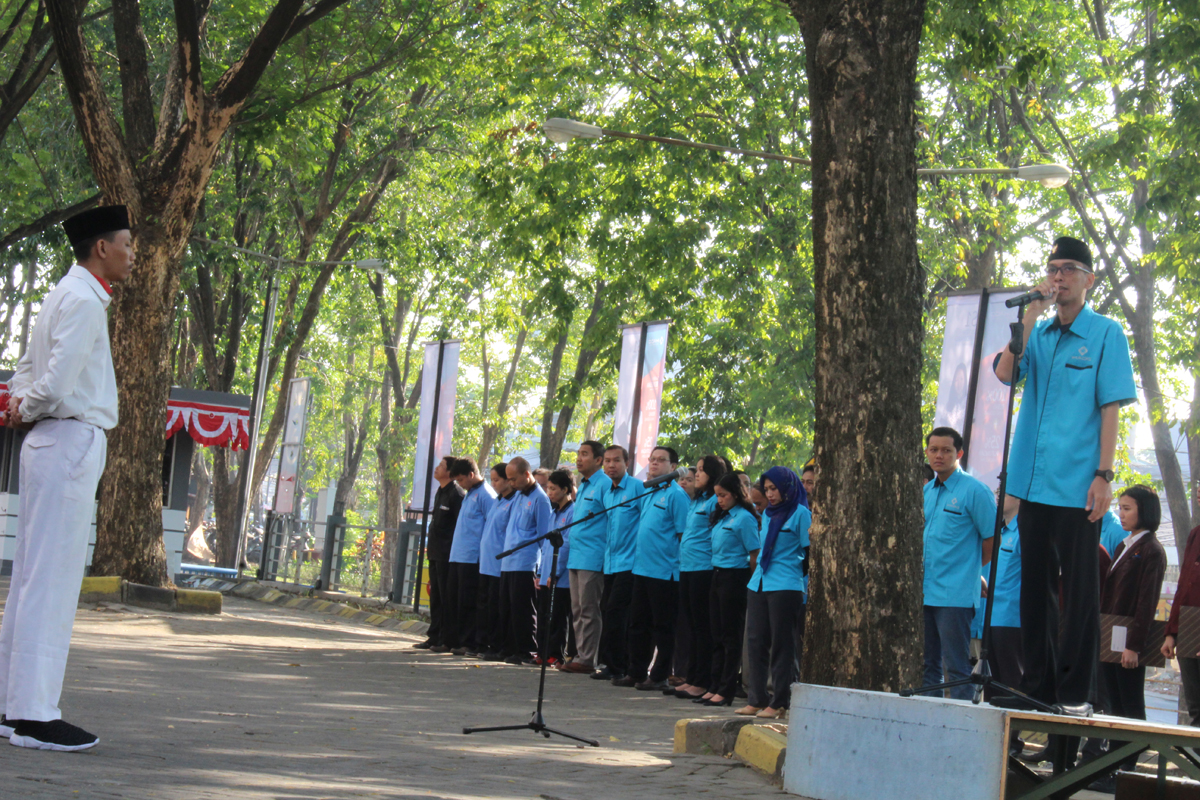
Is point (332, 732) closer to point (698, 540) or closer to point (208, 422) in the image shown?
point (698, 540)

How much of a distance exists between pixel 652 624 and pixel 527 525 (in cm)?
203

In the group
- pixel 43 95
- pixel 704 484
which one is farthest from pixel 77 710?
Result: pixel 43 95

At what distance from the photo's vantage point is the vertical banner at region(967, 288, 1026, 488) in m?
11.5

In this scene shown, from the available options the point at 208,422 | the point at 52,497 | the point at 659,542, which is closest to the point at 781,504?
the point at 659,542

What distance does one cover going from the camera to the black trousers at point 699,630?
413 inches

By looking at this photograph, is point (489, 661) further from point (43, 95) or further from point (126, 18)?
point (43, 95)

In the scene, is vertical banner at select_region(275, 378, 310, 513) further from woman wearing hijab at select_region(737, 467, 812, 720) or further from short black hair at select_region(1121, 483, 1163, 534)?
short black hair at select_region(1121, 483, 1163, 534)

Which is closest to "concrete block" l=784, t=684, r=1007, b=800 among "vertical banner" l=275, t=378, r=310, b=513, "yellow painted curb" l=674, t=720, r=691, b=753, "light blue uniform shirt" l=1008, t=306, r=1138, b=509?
"light blue uniform shirt" l=1008, t=306, r=1138, b=509

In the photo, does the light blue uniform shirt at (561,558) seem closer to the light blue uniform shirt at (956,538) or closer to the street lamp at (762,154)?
the street lamp at (762,154)

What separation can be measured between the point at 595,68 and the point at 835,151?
15921 millimetres

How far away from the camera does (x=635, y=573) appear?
11336 mm

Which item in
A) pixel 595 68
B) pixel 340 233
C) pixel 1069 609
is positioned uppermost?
pixel 595 68

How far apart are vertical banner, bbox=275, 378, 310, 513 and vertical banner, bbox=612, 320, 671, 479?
9437 millimetres

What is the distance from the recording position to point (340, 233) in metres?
27.0
